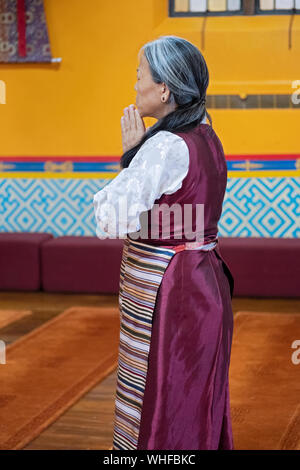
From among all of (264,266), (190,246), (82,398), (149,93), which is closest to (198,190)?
(190,246)

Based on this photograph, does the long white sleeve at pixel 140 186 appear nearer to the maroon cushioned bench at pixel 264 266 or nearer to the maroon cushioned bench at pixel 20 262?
the maroon cushioned bench at pixel 264 266

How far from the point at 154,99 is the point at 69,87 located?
15.0 feet

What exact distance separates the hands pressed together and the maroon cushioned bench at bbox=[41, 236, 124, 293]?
4083 millimetres

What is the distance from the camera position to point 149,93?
2.19 metres

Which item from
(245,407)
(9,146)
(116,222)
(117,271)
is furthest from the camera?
(9,146)

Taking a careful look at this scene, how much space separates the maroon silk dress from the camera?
2.24 meters

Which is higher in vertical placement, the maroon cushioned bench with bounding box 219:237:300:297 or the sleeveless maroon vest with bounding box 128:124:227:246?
the sleeveless maroon vest with bounding box 128:124:227:246

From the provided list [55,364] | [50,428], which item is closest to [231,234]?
[55,364]

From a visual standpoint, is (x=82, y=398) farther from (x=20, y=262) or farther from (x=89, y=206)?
(x=89, y=206)

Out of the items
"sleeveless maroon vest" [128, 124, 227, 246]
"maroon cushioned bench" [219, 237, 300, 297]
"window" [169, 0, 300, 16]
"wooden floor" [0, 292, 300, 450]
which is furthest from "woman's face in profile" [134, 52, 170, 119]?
"window" [169, 0, 300, 16]

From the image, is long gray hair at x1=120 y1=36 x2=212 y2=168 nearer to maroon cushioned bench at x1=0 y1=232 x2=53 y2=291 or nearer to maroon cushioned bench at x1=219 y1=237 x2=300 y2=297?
maroon cushioned bench at x1=219 y1=237 x2=300 y2=297

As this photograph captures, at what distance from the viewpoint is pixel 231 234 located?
657 cm

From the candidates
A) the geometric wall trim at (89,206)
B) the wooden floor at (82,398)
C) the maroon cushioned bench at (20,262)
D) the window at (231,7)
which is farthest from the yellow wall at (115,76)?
the wooden floor at (82,398)
